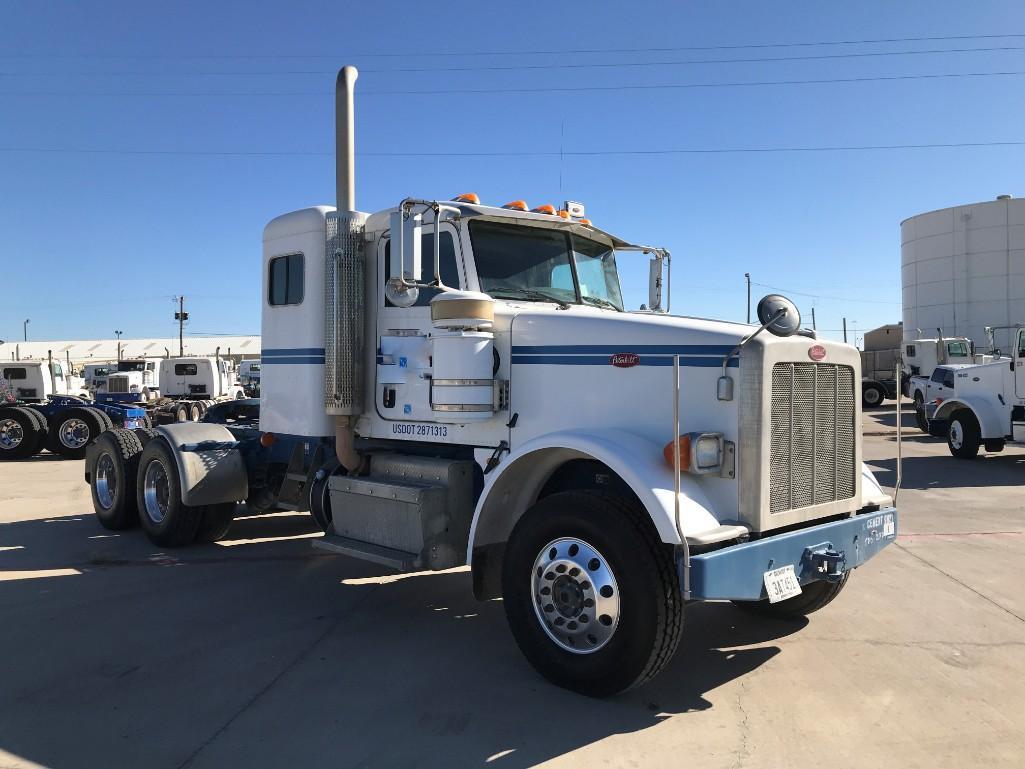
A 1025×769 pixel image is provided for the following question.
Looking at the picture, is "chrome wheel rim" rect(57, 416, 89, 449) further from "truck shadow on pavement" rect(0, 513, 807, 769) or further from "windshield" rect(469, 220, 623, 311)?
"windshield" rect(469, 220, 623, 311)

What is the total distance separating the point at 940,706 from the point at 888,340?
43143 millimetres

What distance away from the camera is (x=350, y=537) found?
5.68m

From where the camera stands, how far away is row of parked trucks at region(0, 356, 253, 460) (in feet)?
55.1

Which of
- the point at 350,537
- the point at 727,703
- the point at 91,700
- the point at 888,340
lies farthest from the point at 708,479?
the point at 888,340

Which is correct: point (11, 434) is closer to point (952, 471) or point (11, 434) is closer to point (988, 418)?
point (952, 471)

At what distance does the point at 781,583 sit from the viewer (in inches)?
156

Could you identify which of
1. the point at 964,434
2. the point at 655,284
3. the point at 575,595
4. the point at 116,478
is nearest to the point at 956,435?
the point at 964,434

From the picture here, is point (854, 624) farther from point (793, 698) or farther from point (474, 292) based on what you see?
point (474, 292)

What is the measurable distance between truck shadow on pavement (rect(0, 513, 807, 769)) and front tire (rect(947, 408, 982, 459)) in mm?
11485

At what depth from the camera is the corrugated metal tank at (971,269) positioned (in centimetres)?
4284

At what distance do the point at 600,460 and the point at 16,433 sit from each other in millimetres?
16645

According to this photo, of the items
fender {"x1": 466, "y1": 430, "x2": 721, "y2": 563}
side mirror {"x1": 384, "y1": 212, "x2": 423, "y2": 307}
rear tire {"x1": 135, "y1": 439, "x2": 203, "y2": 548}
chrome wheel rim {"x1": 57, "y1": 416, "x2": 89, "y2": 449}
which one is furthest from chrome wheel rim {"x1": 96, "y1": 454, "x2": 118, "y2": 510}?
chrome wheel rim {"x1": 57, "y1": 416, "x2": 89, "y2": 449}

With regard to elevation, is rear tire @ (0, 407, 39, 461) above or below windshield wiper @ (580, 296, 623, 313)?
below

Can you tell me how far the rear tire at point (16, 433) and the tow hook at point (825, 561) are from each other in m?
17.2
